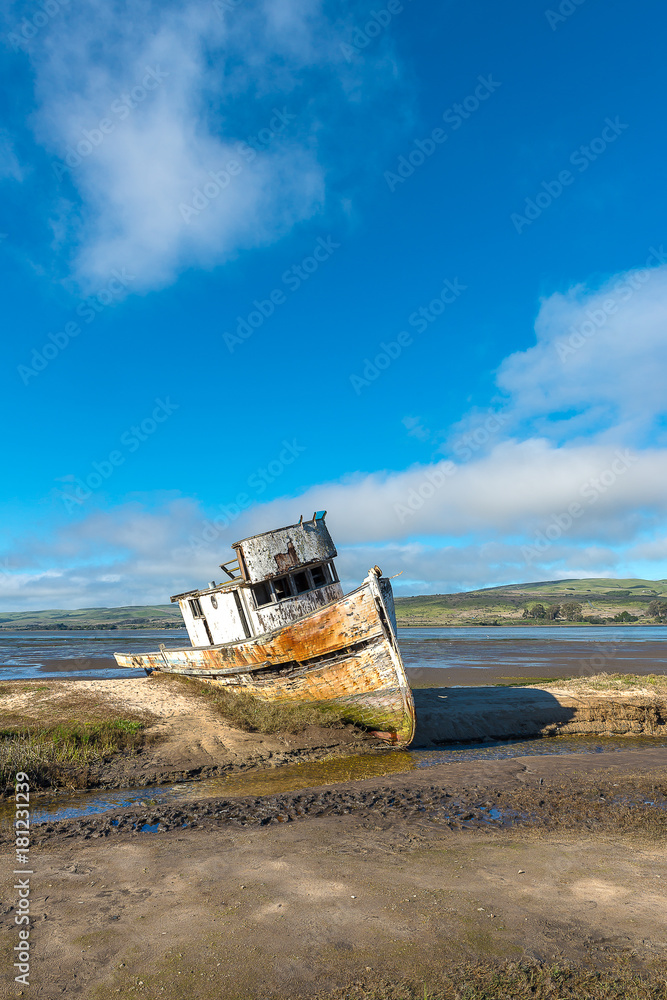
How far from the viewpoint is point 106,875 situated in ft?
19.9

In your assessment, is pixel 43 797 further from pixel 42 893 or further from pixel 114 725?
pixel 42 893

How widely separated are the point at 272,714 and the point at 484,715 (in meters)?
6.29

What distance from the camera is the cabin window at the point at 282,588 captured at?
15.8 metres

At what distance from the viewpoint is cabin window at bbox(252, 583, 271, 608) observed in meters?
15.4

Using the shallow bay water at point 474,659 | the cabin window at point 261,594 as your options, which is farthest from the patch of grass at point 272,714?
the shallow bay water at point 474,659

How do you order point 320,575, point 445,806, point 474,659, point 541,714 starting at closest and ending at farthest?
point 445,806 → point 541,714 → point 320,575 → point 474,659

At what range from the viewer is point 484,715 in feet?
50.1

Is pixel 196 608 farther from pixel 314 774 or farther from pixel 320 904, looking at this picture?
pixel 320 904

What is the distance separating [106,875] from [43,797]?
4.46 m

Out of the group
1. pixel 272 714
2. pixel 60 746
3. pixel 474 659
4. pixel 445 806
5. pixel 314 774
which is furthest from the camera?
pixel 474 659

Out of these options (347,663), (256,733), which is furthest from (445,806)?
(256,733)

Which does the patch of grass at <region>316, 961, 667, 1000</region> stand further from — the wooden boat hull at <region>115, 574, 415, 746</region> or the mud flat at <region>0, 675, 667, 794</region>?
the wooden boat hull at <region>115, 574, 415, 746</region>

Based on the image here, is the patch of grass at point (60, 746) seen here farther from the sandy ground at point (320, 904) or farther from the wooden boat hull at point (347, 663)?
the wooden boat hull at point (347, 663)

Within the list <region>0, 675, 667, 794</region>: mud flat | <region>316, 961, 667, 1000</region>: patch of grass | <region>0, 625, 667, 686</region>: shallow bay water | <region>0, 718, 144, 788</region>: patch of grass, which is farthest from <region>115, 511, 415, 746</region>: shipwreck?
<region>0, 625, 667, 686</region>: shallow bay water
